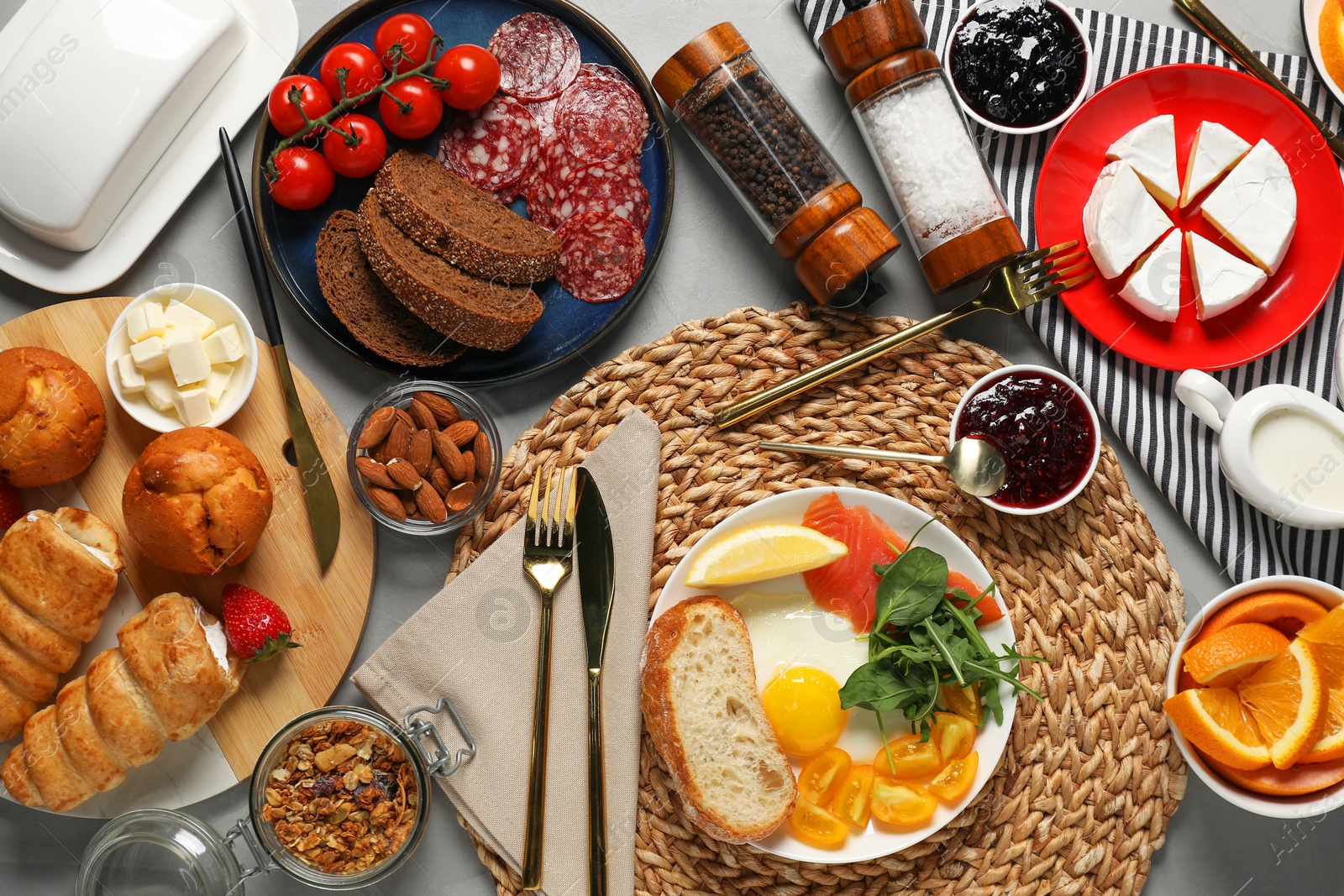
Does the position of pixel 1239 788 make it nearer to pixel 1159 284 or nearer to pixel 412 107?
pixel 1159 284

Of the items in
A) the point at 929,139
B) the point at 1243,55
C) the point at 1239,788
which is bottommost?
the point at 1239,788

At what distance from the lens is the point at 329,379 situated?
2027 millimetres

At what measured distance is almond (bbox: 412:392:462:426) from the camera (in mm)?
1864

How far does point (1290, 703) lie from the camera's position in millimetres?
1685

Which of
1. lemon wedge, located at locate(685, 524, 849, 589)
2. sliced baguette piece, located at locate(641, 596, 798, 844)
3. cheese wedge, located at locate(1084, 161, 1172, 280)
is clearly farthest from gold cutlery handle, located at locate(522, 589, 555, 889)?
cheese wedge, located at locate(1084, 161, 1172, 280)

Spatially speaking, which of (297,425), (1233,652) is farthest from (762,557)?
(297,425)

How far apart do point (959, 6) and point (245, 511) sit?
1.88 meters

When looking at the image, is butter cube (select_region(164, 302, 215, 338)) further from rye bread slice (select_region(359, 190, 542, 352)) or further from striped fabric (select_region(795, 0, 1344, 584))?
striped fabric (select_region(795, 0, 1344, 584))

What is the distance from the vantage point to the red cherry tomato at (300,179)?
187 cm

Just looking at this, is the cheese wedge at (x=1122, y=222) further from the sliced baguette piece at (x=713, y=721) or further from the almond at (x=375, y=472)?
the almond at (x=375, y=472)

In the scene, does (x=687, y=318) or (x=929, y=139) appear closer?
(x=929, y=139)

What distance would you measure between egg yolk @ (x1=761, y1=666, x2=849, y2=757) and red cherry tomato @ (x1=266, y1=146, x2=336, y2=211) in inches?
56.8

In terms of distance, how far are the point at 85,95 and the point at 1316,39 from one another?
2.69m

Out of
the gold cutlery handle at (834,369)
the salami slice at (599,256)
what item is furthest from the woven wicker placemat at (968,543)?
the salami slice at (599,256)
